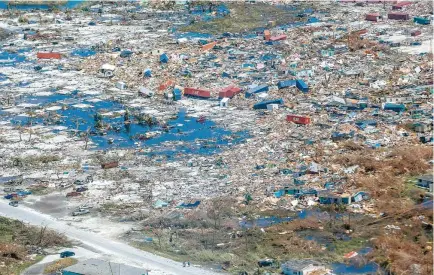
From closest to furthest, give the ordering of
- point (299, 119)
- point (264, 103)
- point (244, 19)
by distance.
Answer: point (299, 119), point (264, 103), point (244, 19)

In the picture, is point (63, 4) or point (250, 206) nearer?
point (250, 206)

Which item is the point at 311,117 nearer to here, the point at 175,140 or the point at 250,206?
the point at 175,140

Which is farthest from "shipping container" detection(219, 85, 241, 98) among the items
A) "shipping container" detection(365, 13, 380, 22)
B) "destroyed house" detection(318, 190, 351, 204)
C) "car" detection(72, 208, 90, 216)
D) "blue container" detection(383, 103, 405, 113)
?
"shipping container" detection(365, 13, 380, 22)

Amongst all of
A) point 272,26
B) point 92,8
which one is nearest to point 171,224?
point 272,26

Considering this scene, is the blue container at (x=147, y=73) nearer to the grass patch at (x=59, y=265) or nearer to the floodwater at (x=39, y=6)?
the grass patch at (x=59, y=265)

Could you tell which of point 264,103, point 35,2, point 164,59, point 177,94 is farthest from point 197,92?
point 35,2

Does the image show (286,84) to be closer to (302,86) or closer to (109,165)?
(302,86)

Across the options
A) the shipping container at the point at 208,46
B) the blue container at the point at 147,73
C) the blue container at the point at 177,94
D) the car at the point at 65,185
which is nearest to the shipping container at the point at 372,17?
the shipping container at the point at 208,46
